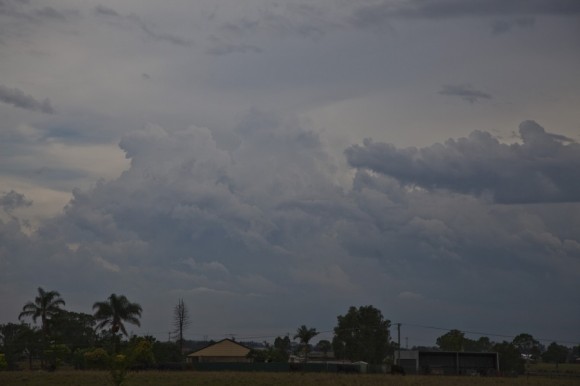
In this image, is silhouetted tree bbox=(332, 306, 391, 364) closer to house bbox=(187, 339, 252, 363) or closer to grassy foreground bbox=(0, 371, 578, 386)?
house bbox=(187, 339, 252, 363)

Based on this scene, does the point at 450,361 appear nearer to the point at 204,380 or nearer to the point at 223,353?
the point at 223,353

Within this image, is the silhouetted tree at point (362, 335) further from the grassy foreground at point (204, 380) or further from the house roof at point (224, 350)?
the grassy foreground at point (204, 380)

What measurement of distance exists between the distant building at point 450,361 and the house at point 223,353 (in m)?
21.1

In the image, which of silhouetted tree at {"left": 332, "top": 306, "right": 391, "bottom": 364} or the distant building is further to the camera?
silhouetted tree at {"left": 332, "top": 306, "right": 391, "bottom": 364}

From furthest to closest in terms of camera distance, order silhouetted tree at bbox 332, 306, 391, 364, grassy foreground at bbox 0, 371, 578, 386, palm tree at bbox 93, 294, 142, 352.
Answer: silhouetted tree at bbox 332, 306, 391, 364, palm tree at bbox 93, 294, 142, 352, grassy foreground at bbox 0, 371, 578, 386

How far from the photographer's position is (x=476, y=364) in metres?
105

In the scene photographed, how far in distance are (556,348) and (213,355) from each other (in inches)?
4352

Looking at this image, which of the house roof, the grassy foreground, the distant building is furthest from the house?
the grassy foreground

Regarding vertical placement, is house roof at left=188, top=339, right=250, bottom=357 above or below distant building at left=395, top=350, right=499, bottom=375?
above

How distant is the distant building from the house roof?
21.4 metres

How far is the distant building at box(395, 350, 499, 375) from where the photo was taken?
103m

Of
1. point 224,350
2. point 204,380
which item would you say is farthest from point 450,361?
point 204,380

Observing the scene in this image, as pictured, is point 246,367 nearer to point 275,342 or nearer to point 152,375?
point 152,375

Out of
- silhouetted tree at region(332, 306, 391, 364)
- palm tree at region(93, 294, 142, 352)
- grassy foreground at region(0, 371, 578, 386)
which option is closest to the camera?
grassy foreground at region(0, 371, 578, 386)
